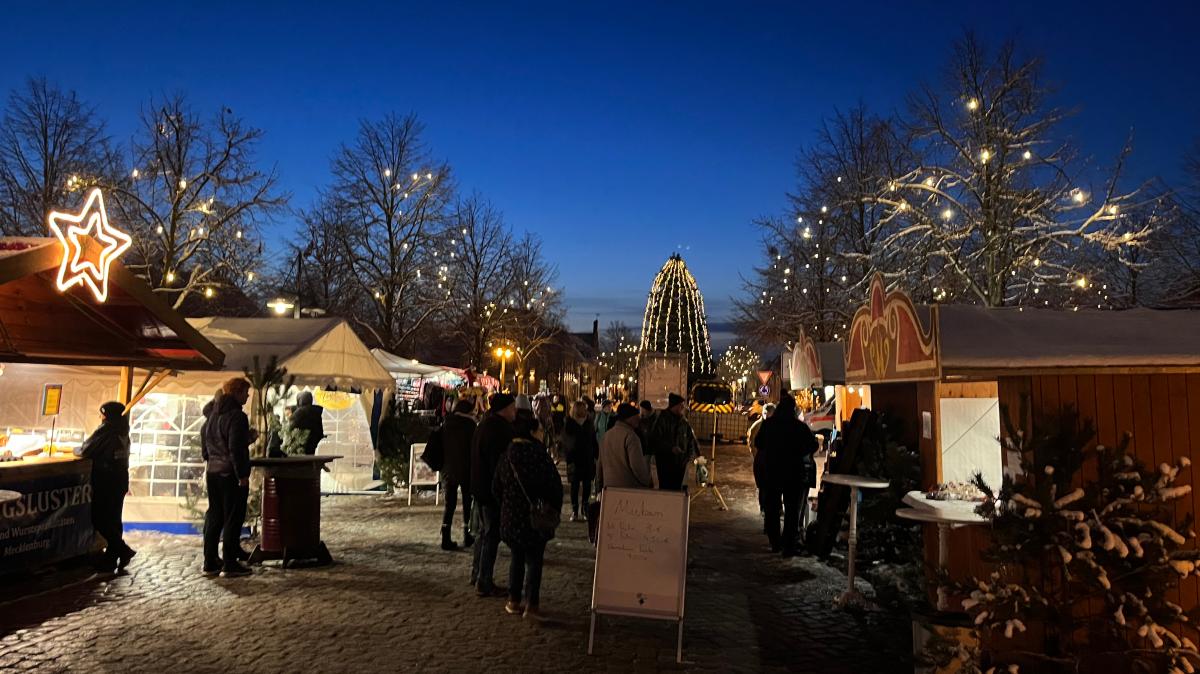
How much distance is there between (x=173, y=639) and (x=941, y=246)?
1918cm

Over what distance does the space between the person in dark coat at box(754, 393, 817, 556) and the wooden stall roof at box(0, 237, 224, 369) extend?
7072 millimetres

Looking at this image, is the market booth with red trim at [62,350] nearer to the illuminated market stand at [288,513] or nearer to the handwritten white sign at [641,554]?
the illuminated market stand at [288,513]

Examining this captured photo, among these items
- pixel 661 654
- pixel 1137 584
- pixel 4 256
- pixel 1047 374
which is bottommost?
pixel 661 654

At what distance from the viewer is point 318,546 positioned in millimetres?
8992

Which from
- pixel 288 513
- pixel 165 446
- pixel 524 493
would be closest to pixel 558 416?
pixel 165 446

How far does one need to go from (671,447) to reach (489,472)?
2947mm

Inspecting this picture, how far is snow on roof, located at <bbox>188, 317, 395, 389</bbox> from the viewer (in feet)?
38.3

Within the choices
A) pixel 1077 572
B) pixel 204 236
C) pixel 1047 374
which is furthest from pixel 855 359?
pixel 204 236

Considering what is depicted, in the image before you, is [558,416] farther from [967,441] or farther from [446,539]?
[967,441]

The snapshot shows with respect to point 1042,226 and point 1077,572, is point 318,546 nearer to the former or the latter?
point 1077,572

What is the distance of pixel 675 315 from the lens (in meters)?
63.9

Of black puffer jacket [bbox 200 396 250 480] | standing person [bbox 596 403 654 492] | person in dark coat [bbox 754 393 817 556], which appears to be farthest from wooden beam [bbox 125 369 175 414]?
person in dark coat [bbox 754 393 817 556]

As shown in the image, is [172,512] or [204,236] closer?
[172,512]

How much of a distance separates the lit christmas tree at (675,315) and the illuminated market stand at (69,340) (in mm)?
54074
